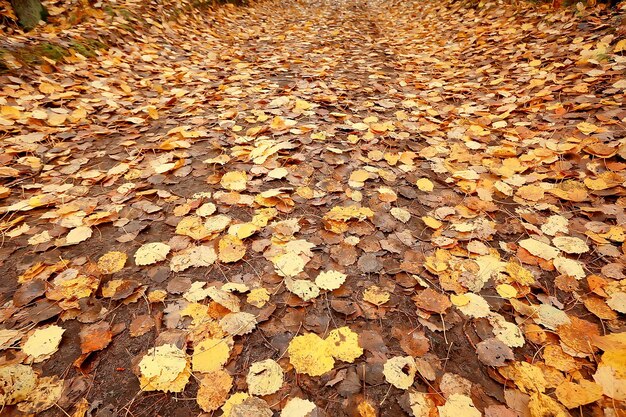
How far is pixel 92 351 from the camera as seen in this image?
3.72 ft

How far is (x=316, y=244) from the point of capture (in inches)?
61.9

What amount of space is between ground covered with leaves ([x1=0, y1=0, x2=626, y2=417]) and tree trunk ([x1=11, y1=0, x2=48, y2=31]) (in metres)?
0.54

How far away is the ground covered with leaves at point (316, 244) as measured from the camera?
1.07 meters

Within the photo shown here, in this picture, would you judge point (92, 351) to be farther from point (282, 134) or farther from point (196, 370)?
point (282, 134)

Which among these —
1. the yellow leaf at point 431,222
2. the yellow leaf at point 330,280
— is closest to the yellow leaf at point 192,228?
the yellow leaf at point 330,280

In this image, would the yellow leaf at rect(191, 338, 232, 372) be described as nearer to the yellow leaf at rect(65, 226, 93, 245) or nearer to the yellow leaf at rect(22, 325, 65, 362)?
the yellow leaf at rect(22, 325, 65, 362)

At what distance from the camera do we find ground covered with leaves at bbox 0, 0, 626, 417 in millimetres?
1073

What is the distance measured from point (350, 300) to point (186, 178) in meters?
1.31

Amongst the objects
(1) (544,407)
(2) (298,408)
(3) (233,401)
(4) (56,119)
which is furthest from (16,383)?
(4) (56,119)

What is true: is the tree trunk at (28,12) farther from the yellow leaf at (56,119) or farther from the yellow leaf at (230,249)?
the yellow leaf at (230,249)

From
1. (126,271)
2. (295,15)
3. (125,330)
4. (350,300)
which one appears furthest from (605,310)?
(295,15)

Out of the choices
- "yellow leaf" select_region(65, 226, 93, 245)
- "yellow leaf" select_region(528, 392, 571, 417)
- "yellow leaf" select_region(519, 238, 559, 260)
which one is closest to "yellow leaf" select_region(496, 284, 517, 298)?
"yellow leaf" select_region(519, 238, 559, 260)

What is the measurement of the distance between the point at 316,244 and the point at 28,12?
4.63 meters

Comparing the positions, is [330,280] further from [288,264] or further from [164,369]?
[164,369]
